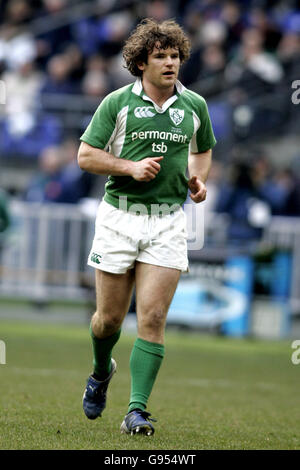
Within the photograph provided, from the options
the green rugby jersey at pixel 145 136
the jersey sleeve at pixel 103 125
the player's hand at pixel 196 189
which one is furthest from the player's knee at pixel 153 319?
the jersey sleeve at pixel 103 125

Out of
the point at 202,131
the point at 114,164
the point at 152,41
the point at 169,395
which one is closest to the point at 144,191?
the point at 114,164

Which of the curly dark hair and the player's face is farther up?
the curly dark hair

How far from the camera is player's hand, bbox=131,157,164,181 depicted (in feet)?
18.8

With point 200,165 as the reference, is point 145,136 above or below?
above

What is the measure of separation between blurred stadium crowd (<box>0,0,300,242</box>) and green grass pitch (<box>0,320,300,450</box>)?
3.07m

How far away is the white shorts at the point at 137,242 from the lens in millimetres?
5957

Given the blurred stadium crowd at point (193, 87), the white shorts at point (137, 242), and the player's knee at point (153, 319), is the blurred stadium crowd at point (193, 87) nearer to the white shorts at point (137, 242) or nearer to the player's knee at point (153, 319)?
the white shorts at point (137, 242)

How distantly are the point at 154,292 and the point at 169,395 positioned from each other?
92.2 inches

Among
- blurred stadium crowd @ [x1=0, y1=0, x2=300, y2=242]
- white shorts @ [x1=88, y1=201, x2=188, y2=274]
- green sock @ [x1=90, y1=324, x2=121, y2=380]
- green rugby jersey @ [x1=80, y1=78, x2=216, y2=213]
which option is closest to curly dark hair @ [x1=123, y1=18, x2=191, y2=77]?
green rugby jersey @ [x1=80, y1=78, x2=216, y2=213]

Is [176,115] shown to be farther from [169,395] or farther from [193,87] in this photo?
[193,87]

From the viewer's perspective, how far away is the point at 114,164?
5.87m

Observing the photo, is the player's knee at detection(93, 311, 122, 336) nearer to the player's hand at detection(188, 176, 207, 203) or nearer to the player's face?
the player's hand at detection(188, 176, 207, 203)

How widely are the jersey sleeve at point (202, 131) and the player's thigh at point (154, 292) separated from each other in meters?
0.88

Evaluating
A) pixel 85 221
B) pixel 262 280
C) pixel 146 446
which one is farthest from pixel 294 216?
pixel 146 446
